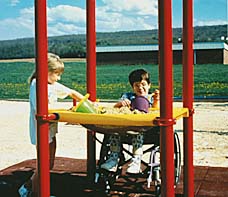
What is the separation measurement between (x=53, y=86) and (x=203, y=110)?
299 inches

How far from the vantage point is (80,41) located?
28.4 m

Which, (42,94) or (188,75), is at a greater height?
(188,75)

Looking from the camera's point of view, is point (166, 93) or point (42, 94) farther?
point (42, 94)

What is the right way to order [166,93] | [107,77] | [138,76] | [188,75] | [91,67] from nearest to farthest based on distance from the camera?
[166,93] → [188,75] → [138,76] → [91,67] → [107,77]

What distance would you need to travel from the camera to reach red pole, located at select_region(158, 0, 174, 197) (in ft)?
9.61

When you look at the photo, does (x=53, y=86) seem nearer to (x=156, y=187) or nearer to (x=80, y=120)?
(x=80, y=120)

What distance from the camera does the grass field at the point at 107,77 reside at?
68.8ft

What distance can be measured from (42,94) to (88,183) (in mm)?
1242

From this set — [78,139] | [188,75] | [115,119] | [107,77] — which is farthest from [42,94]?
[107,77]

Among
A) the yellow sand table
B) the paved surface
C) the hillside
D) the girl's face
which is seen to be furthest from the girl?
the hillside

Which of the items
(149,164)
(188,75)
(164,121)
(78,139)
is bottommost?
(78,139)

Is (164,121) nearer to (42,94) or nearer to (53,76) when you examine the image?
(42,94)

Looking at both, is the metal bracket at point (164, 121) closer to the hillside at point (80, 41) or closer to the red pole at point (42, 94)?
the red pole at point (42, 94)

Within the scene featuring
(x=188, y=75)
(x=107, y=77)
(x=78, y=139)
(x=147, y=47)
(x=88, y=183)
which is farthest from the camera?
(x=147, y=47)
